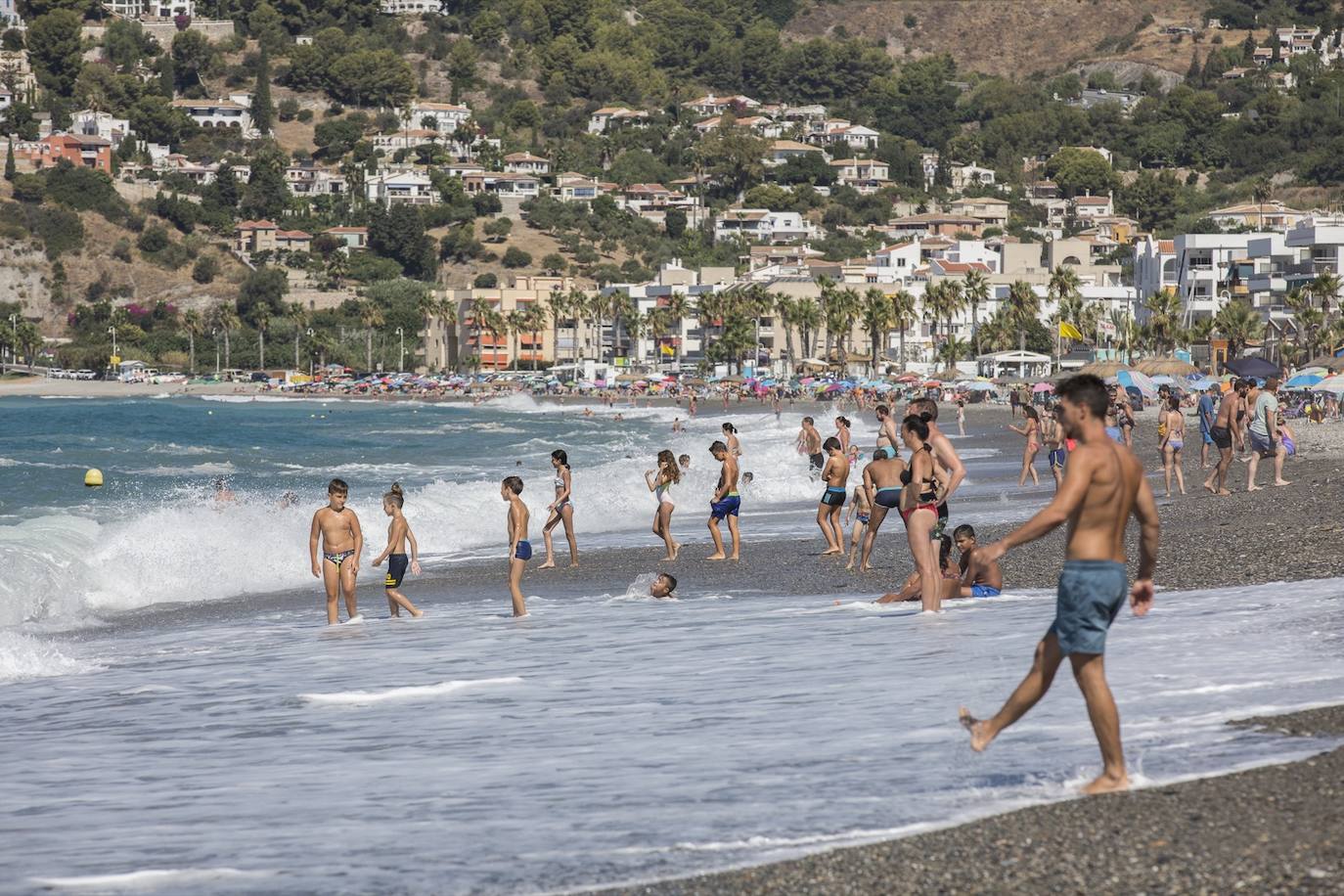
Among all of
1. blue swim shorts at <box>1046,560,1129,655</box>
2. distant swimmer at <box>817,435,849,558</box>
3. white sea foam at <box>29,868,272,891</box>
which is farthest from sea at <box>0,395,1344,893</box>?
distant swimmer at <box>817,435,849,558</box>

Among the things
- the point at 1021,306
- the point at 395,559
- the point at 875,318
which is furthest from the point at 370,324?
the point at 395,559

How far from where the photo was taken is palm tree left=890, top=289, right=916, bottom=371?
106438 mm

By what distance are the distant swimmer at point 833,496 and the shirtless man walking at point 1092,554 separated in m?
10.6

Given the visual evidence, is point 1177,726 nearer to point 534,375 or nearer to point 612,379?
point 612,379

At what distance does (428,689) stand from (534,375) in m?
106

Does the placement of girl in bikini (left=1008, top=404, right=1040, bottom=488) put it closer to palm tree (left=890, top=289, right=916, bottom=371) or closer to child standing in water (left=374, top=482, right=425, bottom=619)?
child standing in water (left=374, top=482, right=425, bottom=619)

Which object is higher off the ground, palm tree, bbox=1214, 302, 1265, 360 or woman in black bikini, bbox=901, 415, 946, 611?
palm tree, bbox=1214, 302, 1265, 360

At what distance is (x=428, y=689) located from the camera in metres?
10.4

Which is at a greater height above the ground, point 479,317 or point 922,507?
point 479,317

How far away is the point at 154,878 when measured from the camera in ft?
22.1

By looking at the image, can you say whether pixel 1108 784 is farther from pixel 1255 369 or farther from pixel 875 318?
pixel 875 318

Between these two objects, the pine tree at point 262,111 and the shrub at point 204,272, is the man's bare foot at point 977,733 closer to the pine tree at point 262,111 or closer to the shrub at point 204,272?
the shrub at point 204,272

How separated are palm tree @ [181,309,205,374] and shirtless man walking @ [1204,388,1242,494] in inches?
4480

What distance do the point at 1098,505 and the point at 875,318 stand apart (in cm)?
9828
